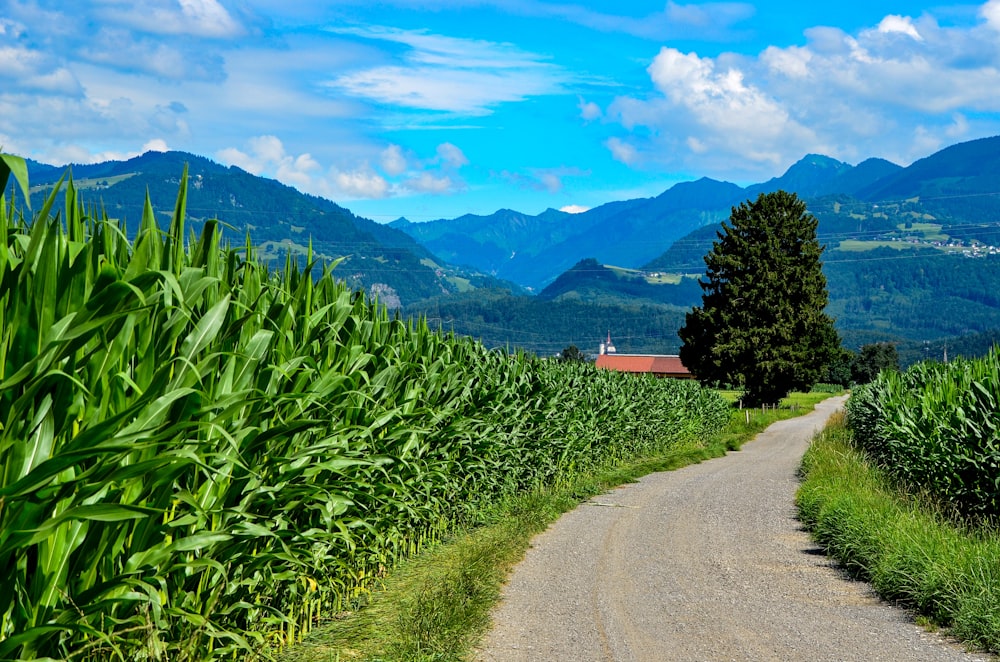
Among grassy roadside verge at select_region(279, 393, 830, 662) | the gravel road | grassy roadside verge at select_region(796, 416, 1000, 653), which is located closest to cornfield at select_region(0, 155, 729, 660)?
grassy roadside verge at select_region(279, 393, 830, 662)

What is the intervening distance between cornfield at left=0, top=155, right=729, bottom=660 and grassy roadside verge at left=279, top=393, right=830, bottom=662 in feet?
0.87

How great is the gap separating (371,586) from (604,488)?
1095 centimetres

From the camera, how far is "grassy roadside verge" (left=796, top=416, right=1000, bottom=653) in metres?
7.46

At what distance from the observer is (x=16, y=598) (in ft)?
10.5

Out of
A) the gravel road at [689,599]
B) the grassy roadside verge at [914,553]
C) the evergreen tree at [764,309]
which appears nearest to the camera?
the gravel road at [689,599]

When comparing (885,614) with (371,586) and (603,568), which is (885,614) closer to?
(603,568)

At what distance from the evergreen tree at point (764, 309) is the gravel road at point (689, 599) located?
44.5 metres

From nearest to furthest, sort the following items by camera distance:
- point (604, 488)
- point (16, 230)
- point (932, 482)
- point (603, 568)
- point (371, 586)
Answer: point (16, 230), point (371, 586), point (603, 568), point (932, 482), point (604, 488)

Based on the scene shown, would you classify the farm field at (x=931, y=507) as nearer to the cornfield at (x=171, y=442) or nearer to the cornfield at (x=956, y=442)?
the cornfield at (x=956, y=442)

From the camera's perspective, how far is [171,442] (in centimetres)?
339

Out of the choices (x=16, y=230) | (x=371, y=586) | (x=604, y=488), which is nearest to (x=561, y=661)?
(x=371, y=586)

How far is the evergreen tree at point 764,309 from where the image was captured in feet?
191

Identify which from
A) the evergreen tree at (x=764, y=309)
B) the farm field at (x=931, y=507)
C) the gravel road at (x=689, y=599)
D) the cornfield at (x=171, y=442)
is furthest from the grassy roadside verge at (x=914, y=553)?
the evergreen tree at (x=764, y=309)

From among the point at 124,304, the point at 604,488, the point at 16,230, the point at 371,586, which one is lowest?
the point at 604,488
